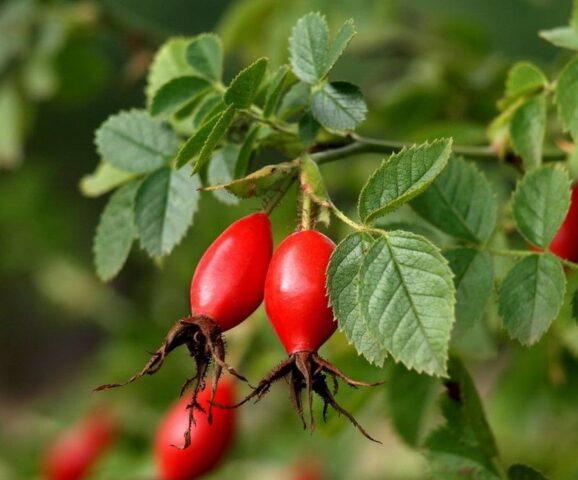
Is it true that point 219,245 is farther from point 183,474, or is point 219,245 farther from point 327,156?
point 183,474

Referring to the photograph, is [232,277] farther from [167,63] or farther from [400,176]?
[167,63]

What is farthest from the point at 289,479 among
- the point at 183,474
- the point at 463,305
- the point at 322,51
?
the point at 322,51

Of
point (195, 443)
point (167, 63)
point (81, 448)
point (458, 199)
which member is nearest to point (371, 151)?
point (458, 199)

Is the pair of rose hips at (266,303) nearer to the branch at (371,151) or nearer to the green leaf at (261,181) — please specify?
the green leaf at (261,181)

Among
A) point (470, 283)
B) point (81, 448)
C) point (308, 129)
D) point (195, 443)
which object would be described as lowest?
Answer: point (81, 448)

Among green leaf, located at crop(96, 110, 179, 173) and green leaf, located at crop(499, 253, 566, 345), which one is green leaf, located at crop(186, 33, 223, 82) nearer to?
green leaf, located at crop(96, 110, 179, 173)

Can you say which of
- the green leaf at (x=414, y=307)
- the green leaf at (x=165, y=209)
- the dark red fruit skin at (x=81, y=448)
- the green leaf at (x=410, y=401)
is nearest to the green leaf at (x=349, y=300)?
the green leaf at (x=414, y=307)
